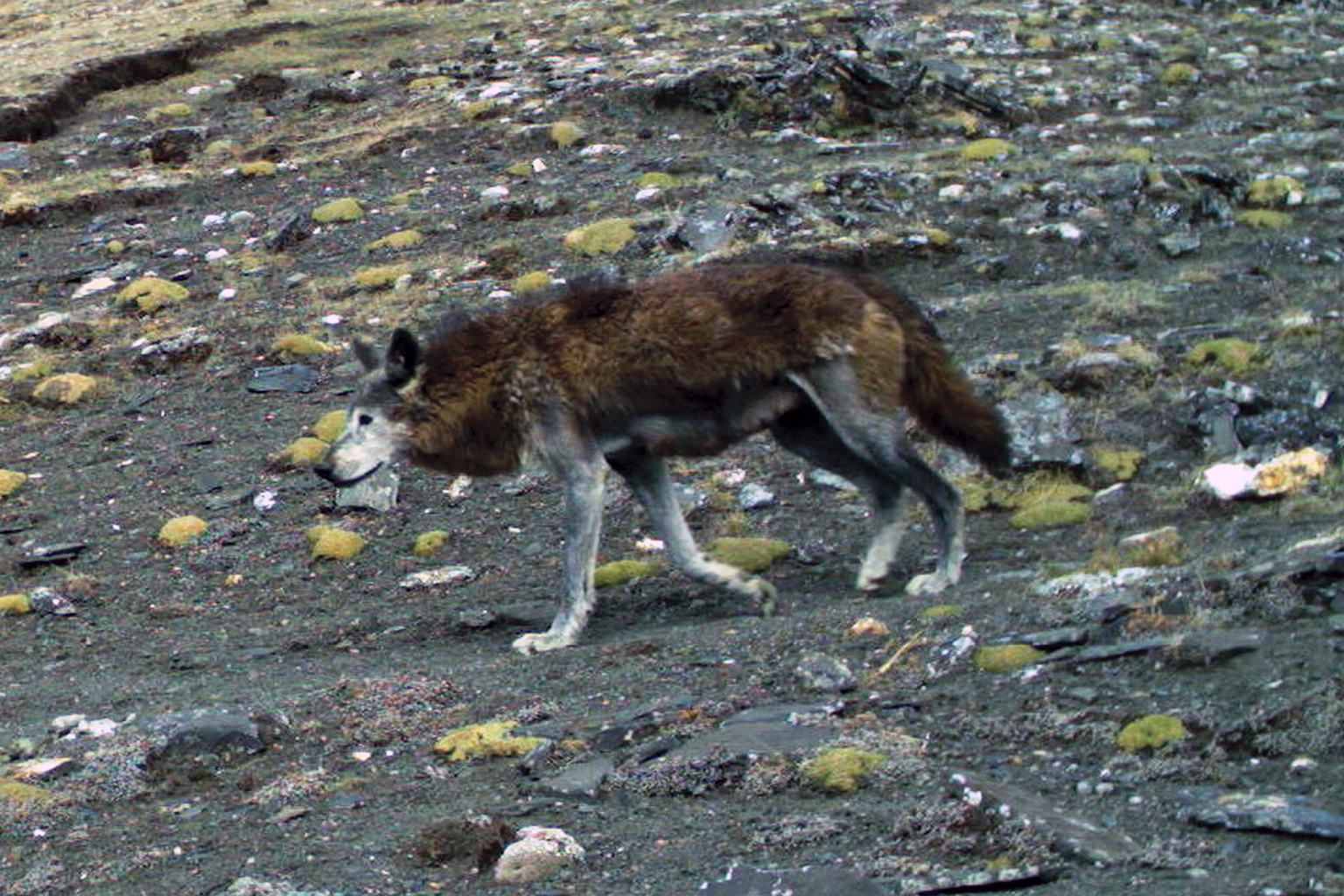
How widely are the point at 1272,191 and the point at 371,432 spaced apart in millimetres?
11266

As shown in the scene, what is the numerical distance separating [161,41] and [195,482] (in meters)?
20.2

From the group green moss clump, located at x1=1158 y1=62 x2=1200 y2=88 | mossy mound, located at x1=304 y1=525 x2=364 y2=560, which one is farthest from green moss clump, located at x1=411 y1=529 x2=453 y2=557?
green moss clump, located at x1=1158 y1=62 x2=1200 y2=88

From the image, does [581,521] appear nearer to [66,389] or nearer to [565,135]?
[66,389]

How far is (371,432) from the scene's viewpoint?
11773 mm

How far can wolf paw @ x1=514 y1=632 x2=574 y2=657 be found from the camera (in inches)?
431

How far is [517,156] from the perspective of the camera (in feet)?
76.4

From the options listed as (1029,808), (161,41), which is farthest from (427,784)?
(161,41)

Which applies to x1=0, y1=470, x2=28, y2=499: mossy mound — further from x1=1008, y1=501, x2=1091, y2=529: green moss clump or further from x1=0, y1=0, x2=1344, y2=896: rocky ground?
x1=1008, y1=501, x2=1091, y2=529: green moss clump

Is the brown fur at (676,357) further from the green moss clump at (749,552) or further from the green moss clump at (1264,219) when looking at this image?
the green moss clump at (1264,219)

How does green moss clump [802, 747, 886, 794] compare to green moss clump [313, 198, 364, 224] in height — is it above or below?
above

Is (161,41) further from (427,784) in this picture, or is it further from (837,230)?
(427,784)

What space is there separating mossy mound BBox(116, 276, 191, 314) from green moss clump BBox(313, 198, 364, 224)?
7.11 feet

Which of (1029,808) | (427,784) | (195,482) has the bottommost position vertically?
(195,482)

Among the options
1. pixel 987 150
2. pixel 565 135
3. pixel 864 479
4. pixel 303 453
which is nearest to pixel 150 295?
pixel 303 453
